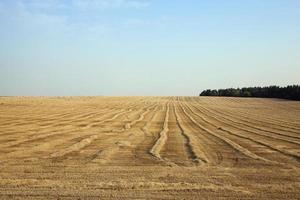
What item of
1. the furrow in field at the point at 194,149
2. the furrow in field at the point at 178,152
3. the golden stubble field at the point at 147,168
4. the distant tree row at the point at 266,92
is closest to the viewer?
the golden stubble field at the point at 147,168

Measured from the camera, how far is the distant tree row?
106 meters

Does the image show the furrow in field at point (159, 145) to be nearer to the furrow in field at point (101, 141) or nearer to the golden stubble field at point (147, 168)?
the golden stubble field at point (147, 168)

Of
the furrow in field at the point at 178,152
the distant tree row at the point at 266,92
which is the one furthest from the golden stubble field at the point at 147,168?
the distant tree row at the point at 266,92

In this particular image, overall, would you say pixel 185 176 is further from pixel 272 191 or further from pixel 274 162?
pixel 274 162

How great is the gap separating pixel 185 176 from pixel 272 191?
210 centimetres

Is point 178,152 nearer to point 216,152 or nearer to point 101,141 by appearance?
point 216,152

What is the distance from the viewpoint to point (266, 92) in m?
124

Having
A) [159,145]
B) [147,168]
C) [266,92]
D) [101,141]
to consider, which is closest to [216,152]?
[159,145]

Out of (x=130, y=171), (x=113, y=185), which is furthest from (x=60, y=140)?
(x=113, y=185)

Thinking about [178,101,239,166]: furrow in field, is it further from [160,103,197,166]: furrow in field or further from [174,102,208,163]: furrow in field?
[160,103,197,166]: furrow in field

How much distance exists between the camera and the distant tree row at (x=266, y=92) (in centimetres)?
10650

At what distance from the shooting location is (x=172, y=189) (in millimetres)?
9969

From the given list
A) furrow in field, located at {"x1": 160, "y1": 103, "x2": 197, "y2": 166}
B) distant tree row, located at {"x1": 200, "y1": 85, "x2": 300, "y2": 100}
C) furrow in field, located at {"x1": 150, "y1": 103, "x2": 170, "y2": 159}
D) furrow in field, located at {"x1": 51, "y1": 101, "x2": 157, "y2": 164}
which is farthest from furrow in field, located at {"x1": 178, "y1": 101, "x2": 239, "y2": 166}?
distant tree row, located at {"x1": 200, "y1": 85, "x2": 300, "y2": 100}

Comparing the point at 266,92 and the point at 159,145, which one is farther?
the point at 266,92
